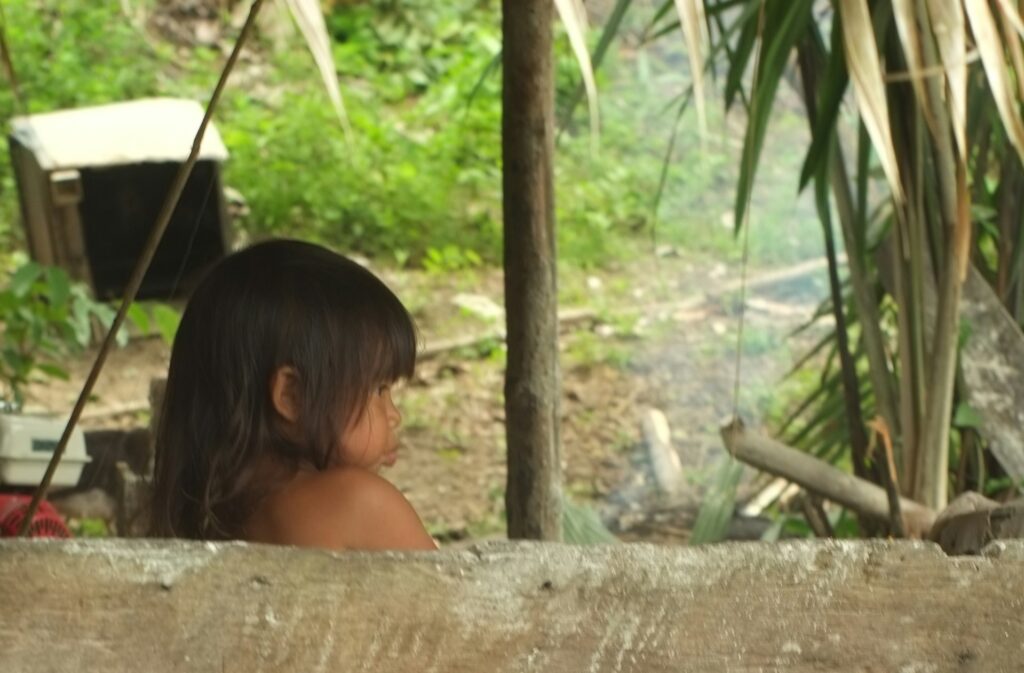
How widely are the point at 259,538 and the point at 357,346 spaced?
228 mm

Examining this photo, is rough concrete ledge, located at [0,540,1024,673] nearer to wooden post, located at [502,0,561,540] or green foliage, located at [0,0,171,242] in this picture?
wooden post, located at [502,0,561,540]

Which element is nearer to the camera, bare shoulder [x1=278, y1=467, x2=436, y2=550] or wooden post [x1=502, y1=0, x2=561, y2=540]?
bare shoulder [x1=278, y1=467, x2=436, y2=550]

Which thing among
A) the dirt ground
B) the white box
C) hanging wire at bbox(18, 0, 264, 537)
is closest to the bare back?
hanging wire at bbox(18, 0, 264, 537)

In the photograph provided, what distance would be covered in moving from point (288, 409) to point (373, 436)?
0.34 ft

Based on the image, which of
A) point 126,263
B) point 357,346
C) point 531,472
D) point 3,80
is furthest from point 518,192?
point 3,80

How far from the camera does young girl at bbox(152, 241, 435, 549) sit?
1627 mm

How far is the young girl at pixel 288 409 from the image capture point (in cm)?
163

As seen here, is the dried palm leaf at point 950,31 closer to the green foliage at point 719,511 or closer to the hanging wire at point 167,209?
the hanging wire at point 167,209

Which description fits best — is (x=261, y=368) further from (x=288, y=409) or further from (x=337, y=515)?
(x=337, y=515)

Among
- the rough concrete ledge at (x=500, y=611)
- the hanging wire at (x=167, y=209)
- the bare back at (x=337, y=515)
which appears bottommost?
the bare back at (x=337, y=515)

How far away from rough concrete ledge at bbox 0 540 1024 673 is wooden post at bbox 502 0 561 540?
121 cm

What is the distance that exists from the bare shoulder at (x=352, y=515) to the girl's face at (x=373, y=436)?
37 mm

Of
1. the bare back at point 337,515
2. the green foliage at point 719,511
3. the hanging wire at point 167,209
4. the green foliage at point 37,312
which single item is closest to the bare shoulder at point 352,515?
the bare back at point 337,515

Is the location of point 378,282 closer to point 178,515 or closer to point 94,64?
point 178,515
